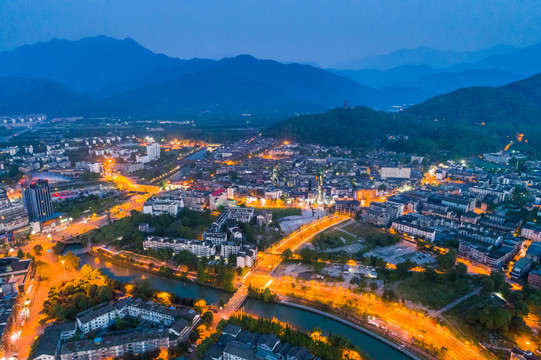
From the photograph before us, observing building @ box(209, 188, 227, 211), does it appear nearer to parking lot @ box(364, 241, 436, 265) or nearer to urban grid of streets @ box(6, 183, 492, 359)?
urban grid of streets @ box(6, 183, 492, 359)

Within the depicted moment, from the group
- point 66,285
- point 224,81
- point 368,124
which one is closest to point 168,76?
point 224,81

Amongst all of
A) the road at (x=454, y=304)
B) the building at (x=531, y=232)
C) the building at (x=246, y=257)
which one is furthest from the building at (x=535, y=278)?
the building at (x=246, y=257)

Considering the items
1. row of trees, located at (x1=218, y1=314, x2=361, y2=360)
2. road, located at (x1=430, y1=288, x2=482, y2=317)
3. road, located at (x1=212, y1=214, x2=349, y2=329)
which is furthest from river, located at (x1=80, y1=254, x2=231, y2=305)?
road, located at (x1=430, y1=288, x2=482, y2=317)

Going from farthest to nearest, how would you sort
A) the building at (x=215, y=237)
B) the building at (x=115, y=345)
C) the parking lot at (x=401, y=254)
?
the building at (x=215, y=237)
the parking lot at (x=401, y=254)
the building at (x=115, y=345)

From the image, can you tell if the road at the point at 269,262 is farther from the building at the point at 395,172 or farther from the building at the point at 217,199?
the building at the point at 395,172

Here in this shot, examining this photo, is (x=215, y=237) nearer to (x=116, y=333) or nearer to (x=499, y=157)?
(x=116, y=333)

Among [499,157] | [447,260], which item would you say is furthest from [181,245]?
[499,157]
